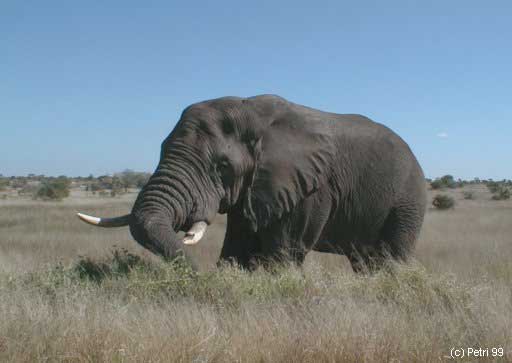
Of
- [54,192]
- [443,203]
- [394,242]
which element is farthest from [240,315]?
[54,192]

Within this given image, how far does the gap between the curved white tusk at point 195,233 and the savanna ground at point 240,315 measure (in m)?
0.37

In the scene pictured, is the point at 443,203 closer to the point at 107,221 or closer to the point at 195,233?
the point at 195,233

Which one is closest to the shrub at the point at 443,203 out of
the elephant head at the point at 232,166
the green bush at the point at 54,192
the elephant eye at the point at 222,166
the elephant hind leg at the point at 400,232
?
the green bush at the point at 54,192

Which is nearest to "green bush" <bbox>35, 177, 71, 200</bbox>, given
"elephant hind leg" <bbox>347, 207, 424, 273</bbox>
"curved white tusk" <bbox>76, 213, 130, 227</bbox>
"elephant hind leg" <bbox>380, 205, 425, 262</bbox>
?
"curved white tusk" <bbox>76, 213, 130, 227</bbox>

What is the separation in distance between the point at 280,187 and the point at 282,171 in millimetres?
181

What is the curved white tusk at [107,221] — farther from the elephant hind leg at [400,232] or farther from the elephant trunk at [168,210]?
the elephant hind leg at [400,232]

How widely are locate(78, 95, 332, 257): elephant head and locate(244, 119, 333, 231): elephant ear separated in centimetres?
1

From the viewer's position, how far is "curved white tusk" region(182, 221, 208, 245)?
5.94 meters

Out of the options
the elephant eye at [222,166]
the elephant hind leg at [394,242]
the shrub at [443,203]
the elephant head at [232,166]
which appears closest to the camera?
the elephant head at [232,166]

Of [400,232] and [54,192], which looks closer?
[400,232]

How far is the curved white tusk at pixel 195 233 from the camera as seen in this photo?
594cm

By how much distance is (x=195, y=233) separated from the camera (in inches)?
237

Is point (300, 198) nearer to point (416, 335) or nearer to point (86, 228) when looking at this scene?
point (416, 335)

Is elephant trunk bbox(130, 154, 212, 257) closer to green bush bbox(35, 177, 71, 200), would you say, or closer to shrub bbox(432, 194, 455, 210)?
shrub bbox(432, 194, 455, 210)
